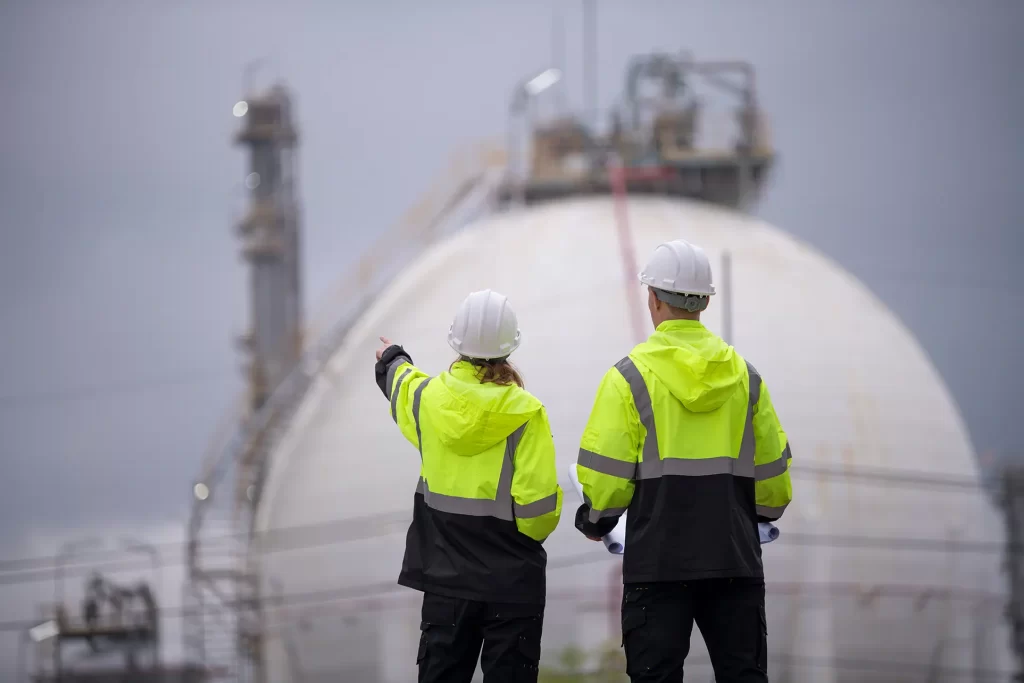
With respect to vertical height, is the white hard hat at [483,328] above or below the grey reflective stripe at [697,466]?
above

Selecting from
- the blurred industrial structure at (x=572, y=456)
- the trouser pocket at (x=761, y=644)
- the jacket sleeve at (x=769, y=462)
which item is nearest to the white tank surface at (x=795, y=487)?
the blurred industrial structure at (x=572, y=456)

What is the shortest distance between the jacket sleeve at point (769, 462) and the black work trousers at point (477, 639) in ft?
3.11

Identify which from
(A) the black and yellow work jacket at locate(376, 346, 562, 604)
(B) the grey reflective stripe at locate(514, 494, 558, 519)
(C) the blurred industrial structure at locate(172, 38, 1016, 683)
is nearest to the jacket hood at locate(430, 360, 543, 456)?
(A) the black and yellow work jacket at locate(376, 346, 562, 604)

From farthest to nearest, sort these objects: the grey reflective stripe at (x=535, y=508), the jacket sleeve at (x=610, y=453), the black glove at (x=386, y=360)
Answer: the black glove at (x=386, y=360), the grey reflective stripe at (x=535, y=508), the jacket sleeve at (x=610, y=453)

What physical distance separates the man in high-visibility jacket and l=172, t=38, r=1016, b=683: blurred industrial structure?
7.08 m

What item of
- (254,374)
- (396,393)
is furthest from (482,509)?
(254,374)

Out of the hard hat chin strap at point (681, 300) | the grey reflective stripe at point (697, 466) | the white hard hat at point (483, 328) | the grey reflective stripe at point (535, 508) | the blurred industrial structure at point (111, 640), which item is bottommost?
the blurred industrial structure at point (111, 640)

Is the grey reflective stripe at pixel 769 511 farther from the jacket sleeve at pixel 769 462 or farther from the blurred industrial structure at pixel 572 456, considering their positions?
the blurred industrial structure at pixel 572 456

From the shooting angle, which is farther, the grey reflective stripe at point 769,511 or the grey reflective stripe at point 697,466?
the grey reflective stripe at point 769,511

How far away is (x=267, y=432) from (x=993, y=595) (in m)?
9.01

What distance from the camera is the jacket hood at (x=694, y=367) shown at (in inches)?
172

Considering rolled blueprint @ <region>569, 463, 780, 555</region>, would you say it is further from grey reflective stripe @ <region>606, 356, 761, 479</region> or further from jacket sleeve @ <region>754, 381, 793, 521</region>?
grey reflective stripe @ <region>606, 356, 761, 479</region>

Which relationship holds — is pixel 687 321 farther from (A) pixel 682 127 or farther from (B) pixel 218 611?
(A) pixel 682 127

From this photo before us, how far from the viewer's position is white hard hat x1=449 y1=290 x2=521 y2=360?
4590 mm
